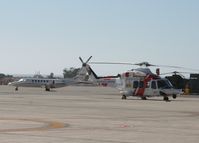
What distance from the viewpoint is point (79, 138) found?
17172mm

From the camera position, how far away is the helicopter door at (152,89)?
55.0 m

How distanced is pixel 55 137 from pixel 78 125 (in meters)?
4.72

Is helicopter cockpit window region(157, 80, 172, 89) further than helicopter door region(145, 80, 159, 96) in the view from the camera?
No

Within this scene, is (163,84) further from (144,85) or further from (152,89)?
(144,85)

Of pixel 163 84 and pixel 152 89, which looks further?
pixel 152 89

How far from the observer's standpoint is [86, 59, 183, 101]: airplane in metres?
54.8

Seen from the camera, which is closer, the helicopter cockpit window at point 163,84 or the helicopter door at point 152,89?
the helicopter cockpit window at point 163,84

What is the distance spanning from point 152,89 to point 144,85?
2.83 ft

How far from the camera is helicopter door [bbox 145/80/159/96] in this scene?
180ft

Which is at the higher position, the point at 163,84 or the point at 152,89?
the point at 163,84

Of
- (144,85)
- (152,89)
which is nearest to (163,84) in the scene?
(152,89)

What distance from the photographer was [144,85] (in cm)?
5531

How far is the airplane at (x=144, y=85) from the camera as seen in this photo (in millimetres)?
54781

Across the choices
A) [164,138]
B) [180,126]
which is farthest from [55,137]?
[180,126]
